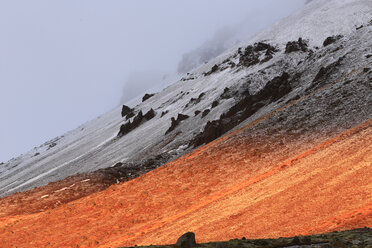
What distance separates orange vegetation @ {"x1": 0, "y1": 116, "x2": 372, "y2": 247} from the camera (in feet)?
46.2

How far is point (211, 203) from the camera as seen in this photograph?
19953 millimetres

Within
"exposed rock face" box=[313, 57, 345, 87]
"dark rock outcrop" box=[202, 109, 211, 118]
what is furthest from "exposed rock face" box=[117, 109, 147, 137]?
"exposed rock face" box=[313, 57, 345, 87]

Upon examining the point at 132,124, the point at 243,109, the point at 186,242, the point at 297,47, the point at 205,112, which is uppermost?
the point at 132,124

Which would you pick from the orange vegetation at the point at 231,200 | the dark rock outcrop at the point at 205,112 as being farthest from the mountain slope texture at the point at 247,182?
the dark rock outcrop at the point at 205,112

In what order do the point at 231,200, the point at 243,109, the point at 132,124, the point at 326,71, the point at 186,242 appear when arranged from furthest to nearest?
the point at 132,124
the point at 243,109
the point at 326,71
the point at 231,200
the point at 186,242

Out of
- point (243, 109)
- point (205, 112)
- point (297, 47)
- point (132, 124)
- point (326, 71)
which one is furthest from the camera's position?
point (132, 124)

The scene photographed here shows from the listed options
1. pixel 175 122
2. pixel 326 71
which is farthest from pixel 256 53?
pixel 326 71

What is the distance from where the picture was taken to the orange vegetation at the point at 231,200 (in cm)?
1409

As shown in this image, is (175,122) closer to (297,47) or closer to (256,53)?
(297,47)

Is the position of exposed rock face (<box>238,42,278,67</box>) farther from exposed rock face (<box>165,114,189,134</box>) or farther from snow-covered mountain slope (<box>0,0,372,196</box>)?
exposed rock face (<box>165,114,189,134</box>)

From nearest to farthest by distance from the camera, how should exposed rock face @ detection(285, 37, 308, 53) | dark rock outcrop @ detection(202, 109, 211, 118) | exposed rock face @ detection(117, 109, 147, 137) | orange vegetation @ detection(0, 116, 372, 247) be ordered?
1. orange vegetation @ detection(0, 116, 372, 247)
2. dark rock outcrop @ detection(202, 109, 211, 118)
3. exposed rock face @ detection(285, 37, 308, 53)
4. exposed rock face @ detection(117, 109, 147, 137)

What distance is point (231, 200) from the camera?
1906 cm

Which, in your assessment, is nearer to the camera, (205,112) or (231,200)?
(231,200)

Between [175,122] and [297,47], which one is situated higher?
[297,47]
